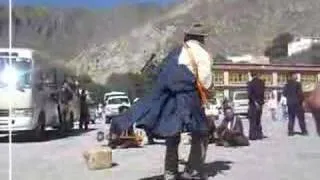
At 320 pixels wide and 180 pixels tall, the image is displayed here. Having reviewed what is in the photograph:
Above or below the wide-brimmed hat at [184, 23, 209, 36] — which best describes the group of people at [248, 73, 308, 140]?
Result: below

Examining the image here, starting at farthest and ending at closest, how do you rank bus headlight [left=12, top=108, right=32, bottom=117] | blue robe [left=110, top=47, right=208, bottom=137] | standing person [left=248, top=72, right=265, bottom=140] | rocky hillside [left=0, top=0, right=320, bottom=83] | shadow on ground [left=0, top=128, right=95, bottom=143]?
1. shadow on ground [left=0, top=128, right=95, bottom=143]
2. bus headlight [left=12, top=108, right=32, bottom=117]
3. standing person [left=248, top=72, right=265, bottom=140]
4. rocky hillside [left=0, top=0, right=320, bottom=83]
5. blue robe [left=110, top=47, right=208, bottom=137]

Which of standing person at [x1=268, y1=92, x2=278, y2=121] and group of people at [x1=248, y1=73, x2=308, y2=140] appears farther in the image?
standing person at [x1=268, y1=92, x2=278, y2=121]

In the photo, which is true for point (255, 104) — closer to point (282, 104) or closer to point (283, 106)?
point (283, 106)

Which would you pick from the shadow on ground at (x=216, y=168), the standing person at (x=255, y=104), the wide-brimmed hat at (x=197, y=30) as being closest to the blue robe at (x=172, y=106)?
the wide-brimmed hat at (x=197, y=30)

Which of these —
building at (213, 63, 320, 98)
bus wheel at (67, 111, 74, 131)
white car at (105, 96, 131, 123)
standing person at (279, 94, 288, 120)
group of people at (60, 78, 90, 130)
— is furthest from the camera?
bus wheel at (67, 111, 74, 131)

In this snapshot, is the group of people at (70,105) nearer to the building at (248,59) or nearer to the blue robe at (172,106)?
the building at (248,59)

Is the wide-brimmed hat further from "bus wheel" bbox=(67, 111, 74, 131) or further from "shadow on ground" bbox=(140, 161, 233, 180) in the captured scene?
"bus wheel" bbox=(67, 111, 74, 131)

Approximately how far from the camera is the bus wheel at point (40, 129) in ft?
45.0

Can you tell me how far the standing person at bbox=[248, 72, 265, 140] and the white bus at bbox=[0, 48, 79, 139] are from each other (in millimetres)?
2653

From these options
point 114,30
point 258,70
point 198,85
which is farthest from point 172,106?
point 258,70

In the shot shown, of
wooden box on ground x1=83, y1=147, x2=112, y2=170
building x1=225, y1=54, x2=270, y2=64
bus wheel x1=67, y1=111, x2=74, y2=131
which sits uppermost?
building x1=225, y1=54, x2=270, y2=64

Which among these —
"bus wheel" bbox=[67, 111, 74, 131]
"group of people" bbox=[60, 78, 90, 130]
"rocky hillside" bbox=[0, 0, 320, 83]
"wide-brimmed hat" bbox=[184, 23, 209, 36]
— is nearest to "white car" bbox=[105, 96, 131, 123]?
"rocky hillside" bbox=[0, 0, 320, 83]

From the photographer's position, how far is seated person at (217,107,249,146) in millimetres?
10281

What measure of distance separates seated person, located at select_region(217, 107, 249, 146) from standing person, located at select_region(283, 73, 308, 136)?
27.7 inches
